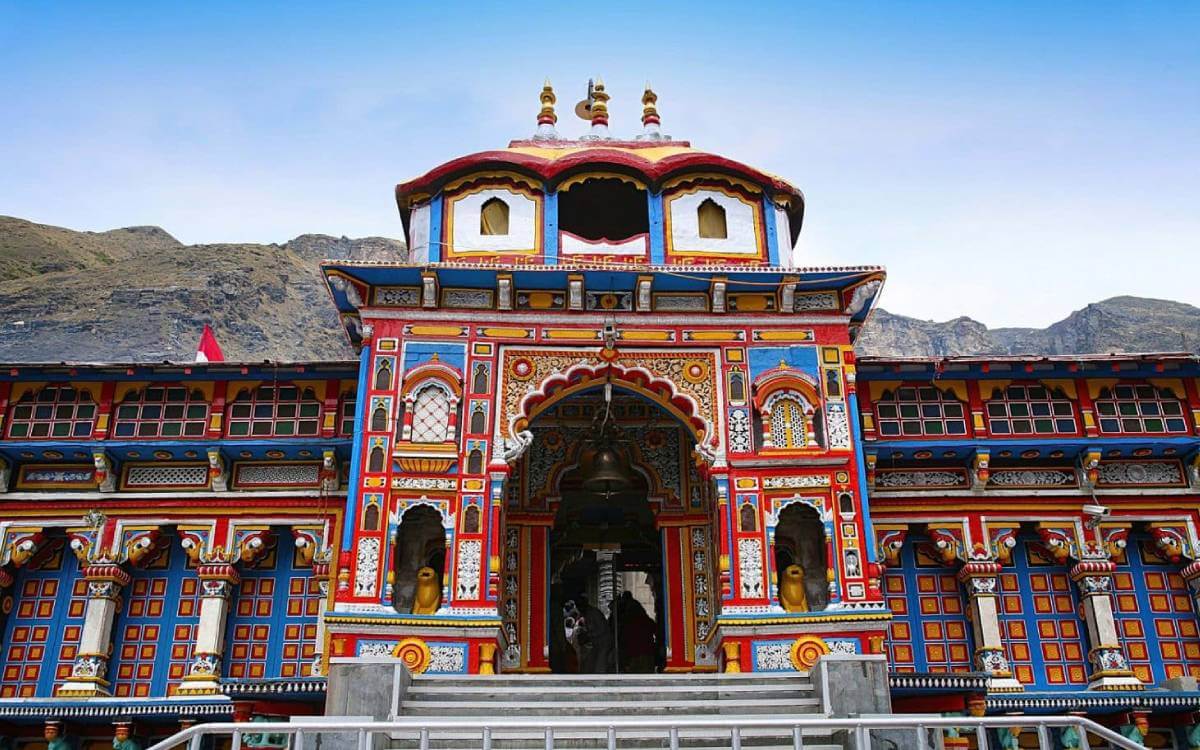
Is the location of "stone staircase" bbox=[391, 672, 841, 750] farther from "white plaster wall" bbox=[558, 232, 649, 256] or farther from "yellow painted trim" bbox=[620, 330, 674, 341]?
"white plaster wall" bbox=[558, 232, 649, 256]

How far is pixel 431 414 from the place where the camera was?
50.0 feet

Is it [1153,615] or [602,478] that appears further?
[1153,615]

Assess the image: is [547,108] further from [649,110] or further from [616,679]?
[616,679]

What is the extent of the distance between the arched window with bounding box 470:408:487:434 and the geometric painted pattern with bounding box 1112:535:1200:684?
34.2 ft

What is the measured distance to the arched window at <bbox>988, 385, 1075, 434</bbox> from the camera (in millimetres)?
17469

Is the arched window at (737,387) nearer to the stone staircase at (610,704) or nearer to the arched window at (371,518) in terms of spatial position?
the stone staircase at (610,704)

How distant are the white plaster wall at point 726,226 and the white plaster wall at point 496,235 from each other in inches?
86.2

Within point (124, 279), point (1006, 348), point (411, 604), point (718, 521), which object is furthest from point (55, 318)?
point (1006, 348)

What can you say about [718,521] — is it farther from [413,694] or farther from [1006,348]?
[1006,348]

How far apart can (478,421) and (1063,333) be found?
40.7 metres

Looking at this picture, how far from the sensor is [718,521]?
15.2 meters

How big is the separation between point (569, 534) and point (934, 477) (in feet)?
20.6

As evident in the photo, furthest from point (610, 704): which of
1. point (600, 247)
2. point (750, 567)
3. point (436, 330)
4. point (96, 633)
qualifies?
point (96, 633)

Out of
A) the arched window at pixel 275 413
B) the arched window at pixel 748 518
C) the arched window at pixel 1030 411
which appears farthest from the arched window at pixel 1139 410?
the arched window at pixel 275 413
